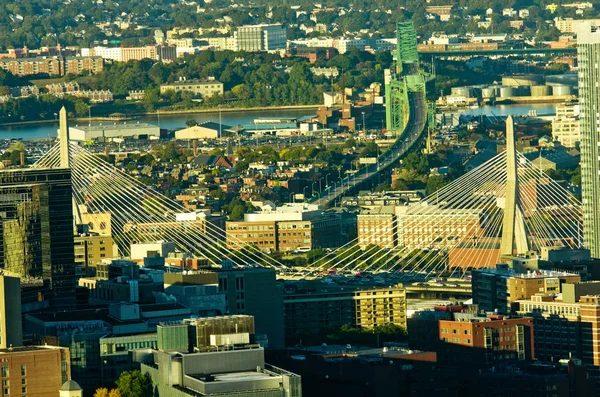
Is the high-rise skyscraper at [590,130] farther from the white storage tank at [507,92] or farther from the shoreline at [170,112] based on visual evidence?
the white storage tank at [507,92]

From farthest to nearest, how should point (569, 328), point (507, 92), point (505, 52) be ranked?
point (505, 52), point (507, 92), point (569, 328)

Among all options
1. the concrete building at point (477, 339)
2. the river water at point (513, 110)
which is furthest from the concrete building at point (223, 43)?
the concrete building at point (477, 339)

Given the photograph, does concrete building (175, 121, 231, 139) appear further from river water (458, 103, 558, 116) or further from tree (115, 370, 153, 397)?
tree (115, 370, 153, 397)

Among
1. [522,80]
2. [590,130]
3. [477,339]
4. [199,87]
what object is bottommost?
[477,339]

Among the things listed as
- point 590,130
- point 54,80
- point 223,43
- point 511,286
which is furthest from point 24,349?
point 223,43

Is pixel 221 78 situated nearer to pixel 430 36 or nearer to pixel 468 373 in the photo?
pixel 430 36

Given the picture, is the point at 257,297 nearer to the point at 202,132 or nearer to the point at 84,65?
the point at 202,132

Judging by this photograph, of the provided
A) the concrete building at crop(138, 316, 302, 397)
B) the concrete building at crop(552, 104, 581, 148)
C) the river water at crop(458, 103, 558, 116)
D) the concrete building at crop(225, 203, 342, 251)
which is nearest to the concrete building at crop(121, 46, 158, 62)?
the river water at crop(458, 103, 558, 116)

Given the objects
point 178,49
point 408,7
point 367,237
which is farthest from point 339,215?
point 408,7
